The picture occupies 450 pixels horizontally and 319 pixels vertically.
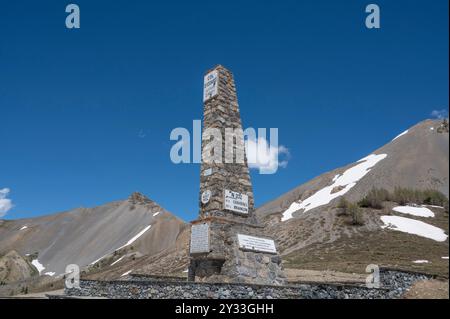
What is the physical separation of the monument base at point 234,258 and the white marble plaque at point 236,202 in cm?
55

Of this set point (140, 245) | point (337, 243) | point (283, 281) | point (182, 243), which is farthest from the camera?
point (140, 245)

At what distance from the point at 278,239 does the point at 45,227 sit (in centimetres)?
7537

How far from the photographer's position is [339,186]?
66.2 m

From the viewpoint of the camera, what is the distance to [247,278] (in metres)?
13.6

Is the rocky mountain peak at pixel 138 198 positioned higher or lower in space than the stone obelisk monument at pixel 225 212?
higher

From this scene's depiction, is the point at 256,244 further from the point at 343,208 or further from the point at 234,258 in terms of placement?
the point at 343,208

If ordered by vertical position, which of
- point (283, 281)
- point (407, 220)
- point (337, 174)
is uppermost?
point (337, 174)

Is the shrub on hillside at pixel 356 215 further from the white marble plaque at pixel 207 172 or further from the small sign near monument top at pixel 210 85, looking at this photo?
the white marble plaque at pixel 207 172

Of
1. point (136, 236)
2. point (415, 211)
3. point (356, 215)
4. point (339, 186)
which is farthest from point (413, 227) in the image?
point (136, 236)

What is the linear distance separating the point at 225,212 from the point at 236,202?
69 cm

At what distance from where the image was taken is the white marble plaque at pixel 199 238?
14020mm

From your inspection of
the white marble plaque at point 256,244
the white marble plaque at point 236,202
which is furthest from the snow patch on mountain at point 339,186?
the white marble plaque at point 236,202
